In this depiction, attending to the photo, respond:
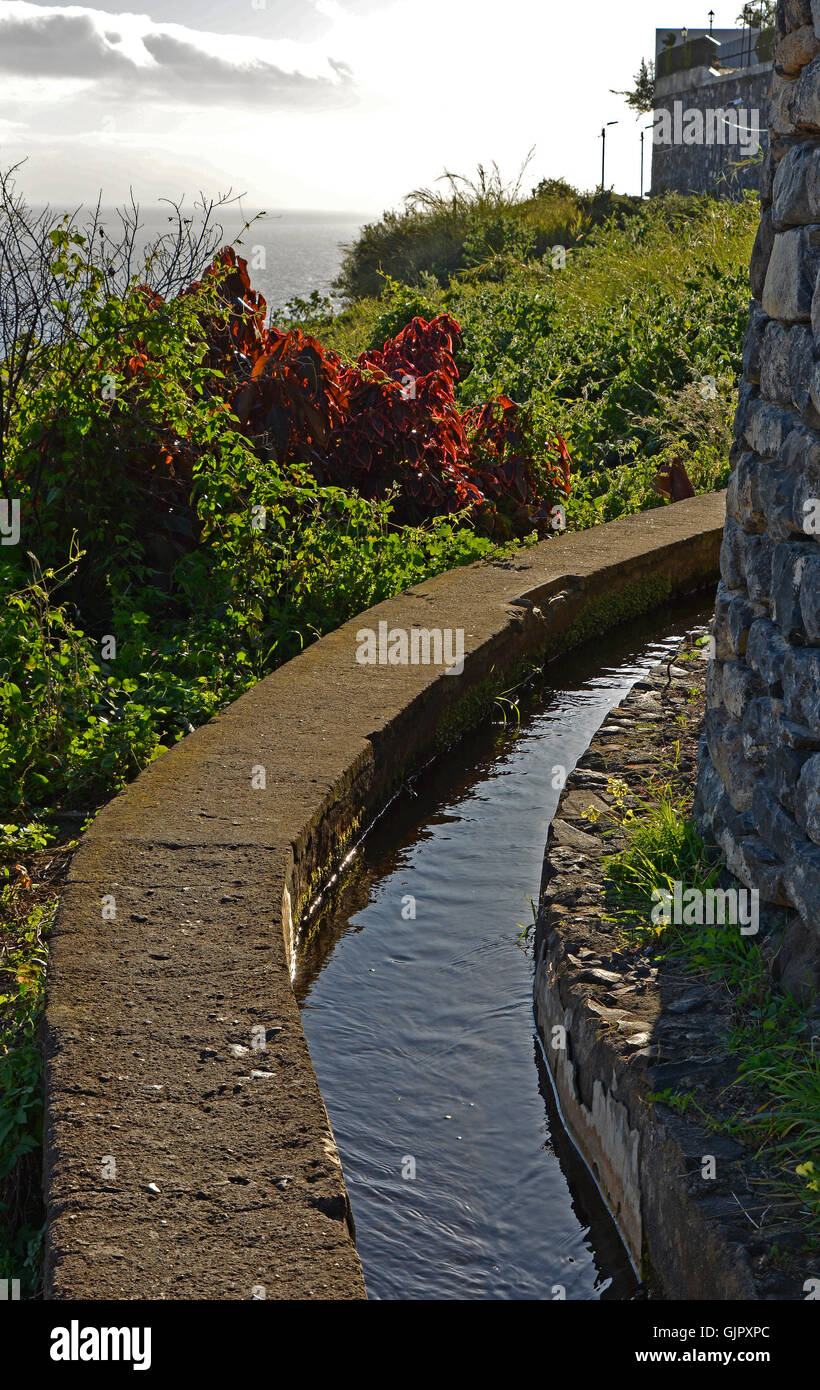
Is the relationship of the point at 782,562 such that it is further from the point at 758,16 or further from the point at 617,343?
the point at 758,16

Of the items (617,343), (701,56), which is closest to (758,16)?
(701,56)

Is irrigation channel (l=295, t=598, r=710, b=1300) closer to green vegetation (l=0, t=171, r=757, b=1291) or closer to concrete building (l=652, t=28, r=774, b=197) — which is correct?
green vegetation (l=0, t=171, r=757, b=1291)

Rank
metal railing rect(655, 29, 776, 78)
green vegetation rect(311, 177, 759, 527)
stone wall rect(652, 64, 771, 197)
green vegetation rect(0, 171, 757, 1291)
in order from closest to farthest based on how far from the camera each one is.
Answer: green vegetation rect(0, 171, 757, 1291) → green vegetation rect(311, 177, 759, 527) → stone wall rect(652, 64, 771, 197) → metal railing rect(655, 29, 776, 78)

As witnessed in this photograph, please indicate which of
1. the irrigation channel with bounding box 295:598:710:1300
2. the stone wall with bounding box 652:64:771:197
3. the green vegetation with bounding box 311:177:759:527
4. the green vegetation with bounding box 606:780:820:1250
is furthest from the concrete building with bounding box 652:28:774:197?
the green vegetation with bounding box 606:780:820:1250

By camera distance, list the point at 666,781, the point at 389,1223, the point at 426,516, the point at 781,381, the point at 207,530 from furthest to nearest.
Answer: the point at 426,516, the point at 207,530, the point at 666,781, the point at 781,381, the point at 389,1223

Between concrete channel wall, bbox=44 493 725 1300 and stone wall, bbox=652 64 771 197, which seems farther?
stone wall, bbox=652 64 771 197

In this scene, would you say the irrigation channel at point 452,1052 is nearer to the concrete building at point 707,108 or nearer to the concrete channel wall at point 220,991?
the concrete channel wall at point 220,991

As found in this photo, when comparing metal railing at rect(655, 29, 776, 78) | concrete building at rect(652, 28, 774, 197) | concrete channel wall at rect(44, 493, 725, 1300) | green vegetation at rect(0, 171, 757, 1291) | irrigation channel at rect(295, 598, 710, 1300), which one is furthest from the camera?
metal railing at rect(655, 29, 776, 78)

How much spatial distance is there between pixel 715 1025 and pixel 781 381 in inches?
51.7

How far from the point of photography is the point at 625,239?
15.1 m

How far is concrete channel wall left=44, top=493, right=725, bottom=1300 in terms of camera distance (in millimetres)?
1907

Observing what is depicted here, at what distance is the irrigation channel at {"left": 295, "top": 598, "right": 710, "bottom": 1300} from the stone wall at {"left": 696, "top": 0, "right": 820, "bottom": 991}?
64 cm

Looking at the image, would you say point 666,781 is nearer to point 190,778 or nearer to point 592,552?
point 190,778
